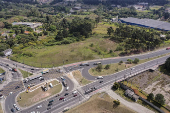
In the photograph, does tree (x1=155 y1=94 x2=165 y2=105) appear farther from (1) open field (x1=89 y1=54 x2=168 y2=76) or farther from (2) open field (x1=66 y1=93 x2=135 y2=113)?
(1) open field (x1=89 y1=54 x2=168 y2=76)

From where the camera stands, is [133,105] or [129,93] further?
[129,93]

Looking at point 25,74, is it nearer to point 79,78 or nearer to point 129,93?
point 79,78

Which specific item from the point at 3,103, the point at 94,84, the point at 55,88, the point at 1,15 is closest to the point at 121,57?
the point at 94,84

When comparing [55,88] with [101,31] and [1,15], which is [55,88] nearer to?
[101,31]

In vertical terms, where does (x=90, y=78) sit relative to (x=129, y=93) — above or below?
above

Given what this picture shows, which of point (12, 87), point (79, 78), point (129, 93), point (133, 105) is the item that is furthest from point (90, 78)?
point (12, 87)
